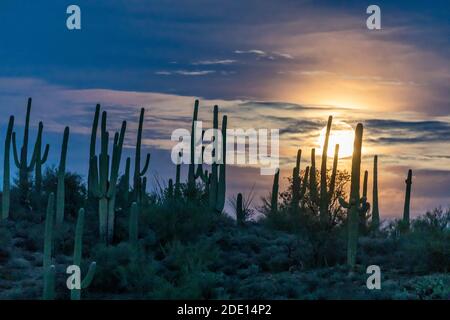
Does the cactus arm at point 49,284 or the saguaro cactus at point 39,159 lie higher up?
the saguaro cactus at point 39,159

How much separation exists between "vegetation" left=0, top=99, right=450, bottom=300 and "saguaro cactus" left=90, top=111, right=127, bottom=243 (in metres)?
0.04

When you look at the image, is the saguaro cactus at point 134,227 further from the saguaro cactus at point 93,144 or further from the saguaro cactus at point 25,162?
the saguaro cactus at point 25,162

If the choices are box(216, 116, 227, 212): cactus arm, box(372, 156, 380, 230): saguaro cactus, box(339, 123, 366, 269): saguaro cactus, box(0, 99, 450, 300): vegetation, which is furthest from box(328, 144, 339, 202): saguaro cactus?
box(372, 156, 380, 230): saguaro cactus

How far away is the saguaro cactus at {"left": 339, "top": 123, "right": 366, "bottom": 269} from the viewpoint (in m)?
27.6

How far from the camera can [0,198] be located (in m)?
40.0

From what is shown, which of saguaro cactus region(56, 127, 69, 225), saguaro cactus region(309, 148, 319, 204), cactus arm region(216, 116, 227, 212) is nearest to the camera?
saguaro cactus region(309, 148, 319, 204)

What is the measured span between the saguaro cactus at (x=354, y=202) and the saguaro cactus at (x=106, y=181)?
9.25m

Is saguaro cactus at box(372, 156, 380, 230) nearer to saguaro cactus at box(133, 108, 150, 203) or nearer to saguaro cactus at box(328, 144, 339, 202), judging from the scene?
saguaro cactus at box(328, 144, 339, 202)

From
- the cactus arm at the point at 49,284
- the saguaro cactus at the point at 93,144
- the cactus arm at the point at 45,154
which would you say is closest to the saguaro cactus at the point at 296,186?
the saguaro cactus at the point at 93,144

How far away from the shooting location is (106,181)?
33094 mm

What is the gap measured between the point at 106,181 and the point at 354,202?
10.2 metres

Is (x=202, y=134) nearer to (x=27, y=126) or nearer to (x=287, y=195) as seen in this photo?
(x=287, y=195)

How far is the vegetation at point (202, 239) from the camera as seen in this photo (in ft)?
82.6
